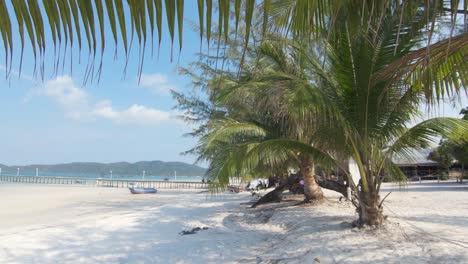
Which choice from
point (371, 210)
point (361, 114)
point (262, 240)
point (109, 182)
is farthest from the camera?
point (109, 182)

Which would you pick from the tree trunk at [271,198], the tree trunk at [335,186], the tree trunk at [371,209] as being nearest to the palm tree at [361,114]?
the tree trunk at [371,209]

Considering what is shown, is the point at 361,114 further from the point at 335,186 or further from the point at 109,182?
the point at 109,182

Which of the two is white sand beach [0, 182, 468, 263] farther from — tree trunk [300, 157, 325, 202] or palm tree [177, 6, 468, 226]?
palm tree [177, 6, 468, 226]

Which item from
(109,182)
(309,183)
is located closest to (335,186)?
(309,183)

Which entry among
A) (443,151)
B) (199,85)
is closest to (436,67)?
(199,85)

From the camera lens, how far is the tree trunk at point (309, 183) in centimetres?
1160

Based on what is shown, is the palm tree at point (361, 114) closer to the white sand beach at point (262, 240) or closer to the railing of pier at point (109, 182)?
the white sand beach at point (262, 240)

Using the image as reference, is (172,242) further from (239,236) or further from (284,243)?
(284,243)

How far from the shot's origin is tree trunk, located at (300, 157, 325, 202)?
38.1ft

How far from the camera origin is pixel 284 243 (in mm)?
6699

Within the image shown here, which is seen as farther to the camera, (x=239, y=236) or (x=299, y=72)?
(x=239, y=236)

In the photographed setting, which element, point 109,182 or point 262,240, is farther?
point 109,182

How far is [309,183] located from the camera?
1176cm

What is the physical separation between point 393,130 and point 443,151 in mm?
19591
